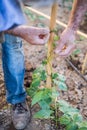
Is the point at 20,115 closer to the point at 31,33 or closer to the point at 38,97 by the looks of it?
the point at 38,97

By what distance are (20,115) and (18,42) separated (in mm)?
524

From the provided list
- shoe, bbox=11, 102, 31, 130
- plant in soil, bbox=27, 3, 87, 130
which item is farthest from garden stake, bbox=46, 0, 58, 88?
shoe, bbox=11, 102, 31, 130

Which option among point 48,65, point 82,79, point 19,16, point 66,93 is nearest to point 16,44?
point 48,65

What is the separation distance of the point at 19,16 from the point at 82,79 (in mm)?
1206

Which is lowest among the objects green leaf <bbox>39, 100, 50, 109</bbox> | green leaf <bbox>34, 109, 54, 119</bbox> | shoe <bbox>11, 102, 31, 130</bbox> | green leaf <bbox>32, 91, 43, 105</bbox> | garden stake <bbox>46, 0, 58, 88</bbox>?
shoe <bbox>11, 102, 31, 130</bbox>

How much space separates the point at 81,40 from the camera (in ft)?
9.25

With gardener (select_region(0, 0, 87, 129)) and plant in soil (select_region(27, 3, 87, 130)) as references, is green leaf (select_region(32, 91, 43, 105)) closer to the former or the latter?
plant in soil (select_region(27, 3, 87, 130))

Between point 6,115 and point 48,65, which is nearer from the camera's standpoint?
point 48,65

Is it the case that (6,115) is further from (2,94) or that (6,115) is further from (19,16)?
(19,16)

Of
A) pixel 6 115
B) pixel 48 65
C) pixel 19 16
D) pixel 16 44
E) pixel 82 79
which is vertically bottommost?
pixel 6 115

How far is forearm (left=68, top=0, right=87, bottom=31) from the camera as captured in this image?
139cm

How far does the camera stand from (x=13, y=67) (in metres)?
1.86

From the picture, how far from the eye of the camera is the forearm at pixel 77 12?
54.7 inches

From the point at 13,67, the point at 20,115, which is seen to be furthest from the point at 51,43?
the point at 20,115
